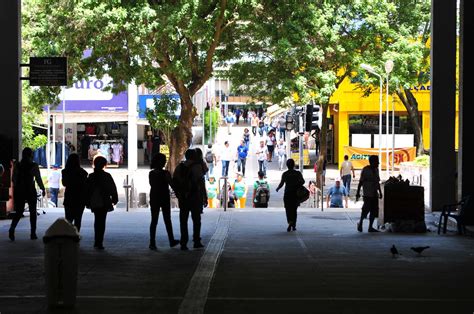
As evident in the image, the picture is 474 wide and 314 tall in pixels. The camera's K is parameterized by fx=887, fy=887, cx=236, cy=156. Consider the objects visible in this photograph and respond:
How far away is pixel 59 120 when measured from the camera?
1906 inches

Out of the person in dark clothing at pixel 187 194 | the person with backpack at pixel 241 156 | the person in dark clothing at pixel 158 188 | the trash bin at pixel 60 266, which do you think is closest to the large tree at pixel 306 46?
the person with backpack at pixel 241 156

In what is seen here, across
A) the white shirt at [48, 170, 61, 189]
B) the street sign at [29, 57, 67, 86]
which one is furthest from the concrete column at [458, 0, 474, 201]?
the white shirt at [48, 170, 61, 189]

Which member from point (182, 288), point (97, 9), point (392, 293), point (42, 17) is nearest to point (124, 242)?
point (182, 288)

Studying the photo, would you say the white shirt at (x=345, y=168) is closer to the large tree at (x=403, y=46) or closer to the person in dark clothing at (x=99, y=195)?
the large tree at (x=403, y=46)

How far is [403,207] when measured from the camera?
18.5m

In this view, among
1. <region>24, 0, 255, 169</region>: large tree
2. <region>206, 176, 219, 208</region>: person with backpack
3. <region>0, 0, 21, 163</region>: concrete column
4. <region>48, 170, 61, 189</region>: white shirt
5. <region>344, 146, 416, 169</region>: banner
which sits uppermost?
<region>24, 0, 255, 169</region>: large tree

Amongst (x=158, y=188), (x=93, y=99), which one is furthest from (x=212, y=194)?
Result: (x=93, y=99)

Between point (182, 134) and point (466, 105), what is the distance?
14.5 metres

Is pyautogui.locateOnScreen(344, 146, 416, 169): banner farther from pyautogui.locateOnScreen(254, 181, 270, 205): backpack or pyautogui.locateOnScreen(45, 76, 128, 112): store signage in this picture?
pyautogui.locateOnScreen(254, 181, 270, 205): backpack

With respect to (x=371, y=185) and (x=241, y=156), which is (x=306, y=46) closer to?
(x=241, y=156)

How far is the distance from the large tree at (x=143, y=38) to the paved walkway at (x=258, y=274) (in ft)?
36.8

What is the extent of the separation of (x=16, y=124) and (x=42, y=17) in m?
10.0

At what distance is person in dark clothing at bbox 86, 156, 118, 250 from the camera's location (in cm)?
1464

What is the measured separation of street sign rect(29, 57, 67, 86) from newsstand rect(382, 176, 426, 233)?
808 cm
